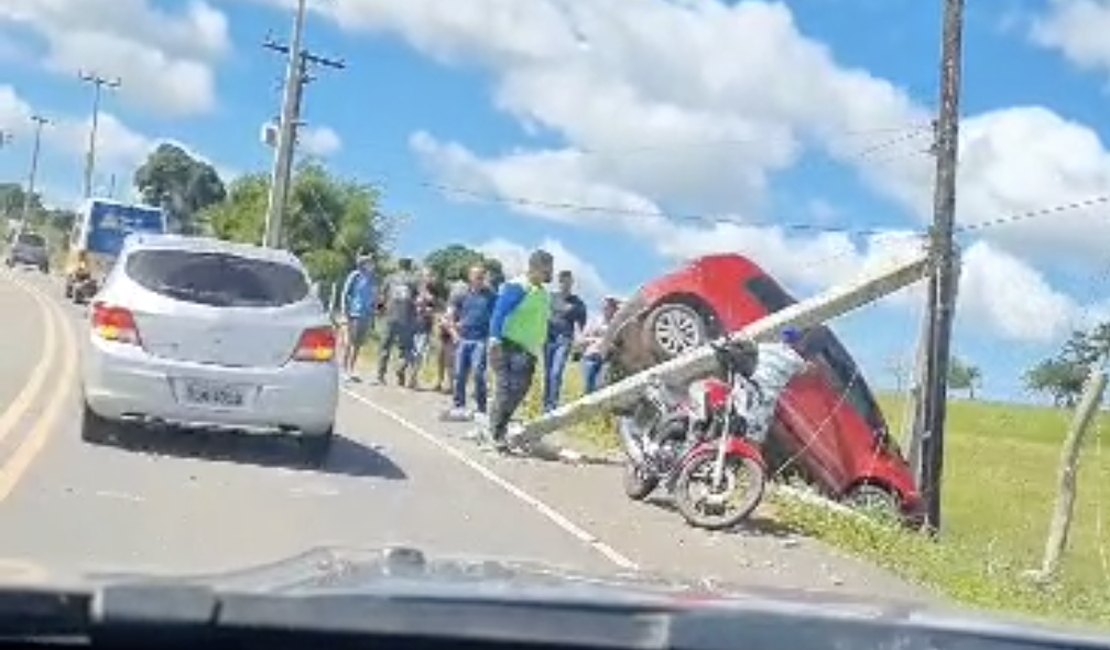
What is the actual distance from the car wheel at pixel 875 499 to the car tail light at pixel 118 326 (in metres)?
6.88

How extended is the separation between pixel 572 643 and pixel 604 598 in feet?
1.64

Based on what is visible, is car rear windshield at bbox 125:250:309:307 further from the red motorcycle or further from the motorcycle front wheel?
the motorcycle front wheel

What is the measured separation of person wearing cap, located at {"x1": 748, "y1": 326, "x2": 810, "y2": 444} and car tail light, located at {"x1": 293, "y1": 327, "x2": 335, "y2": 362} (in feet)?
10.1

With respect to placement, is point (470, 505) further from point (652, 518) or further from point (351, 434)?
point (351, 434)

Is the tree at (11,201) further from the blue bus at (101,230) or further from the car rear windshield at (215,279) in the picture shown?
the car rear windshield at (215,279)

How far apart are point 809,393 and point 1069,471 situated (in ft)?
12.4

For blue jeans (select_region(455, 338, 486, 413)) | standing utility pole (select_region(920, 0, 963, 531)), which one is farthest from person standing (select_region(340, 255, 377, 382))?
standing utility pole (select_region(920, 0, 963, 531))

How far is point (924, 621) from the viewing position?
3.78 meters

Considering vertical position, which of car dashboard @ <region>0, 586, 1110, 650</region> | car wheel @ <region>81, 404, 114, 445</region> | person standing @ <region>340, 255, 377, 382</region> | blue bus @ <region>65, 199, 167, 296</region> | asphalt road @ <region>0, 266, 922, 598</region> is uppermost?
blue bus @ <region>65, 199, 167, 296</region>

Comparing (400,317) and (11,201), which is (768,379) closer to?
(400,317)

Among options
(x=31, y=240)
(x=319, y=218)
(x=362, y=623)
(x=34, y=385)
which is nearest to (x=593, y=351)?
(x=34, y=385)

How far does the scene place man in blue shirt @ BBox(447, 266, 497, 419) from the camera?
23.2 metres

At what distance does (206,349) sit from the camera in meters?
14.9

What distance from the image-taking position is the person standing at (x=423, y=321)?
2792 centimetres
